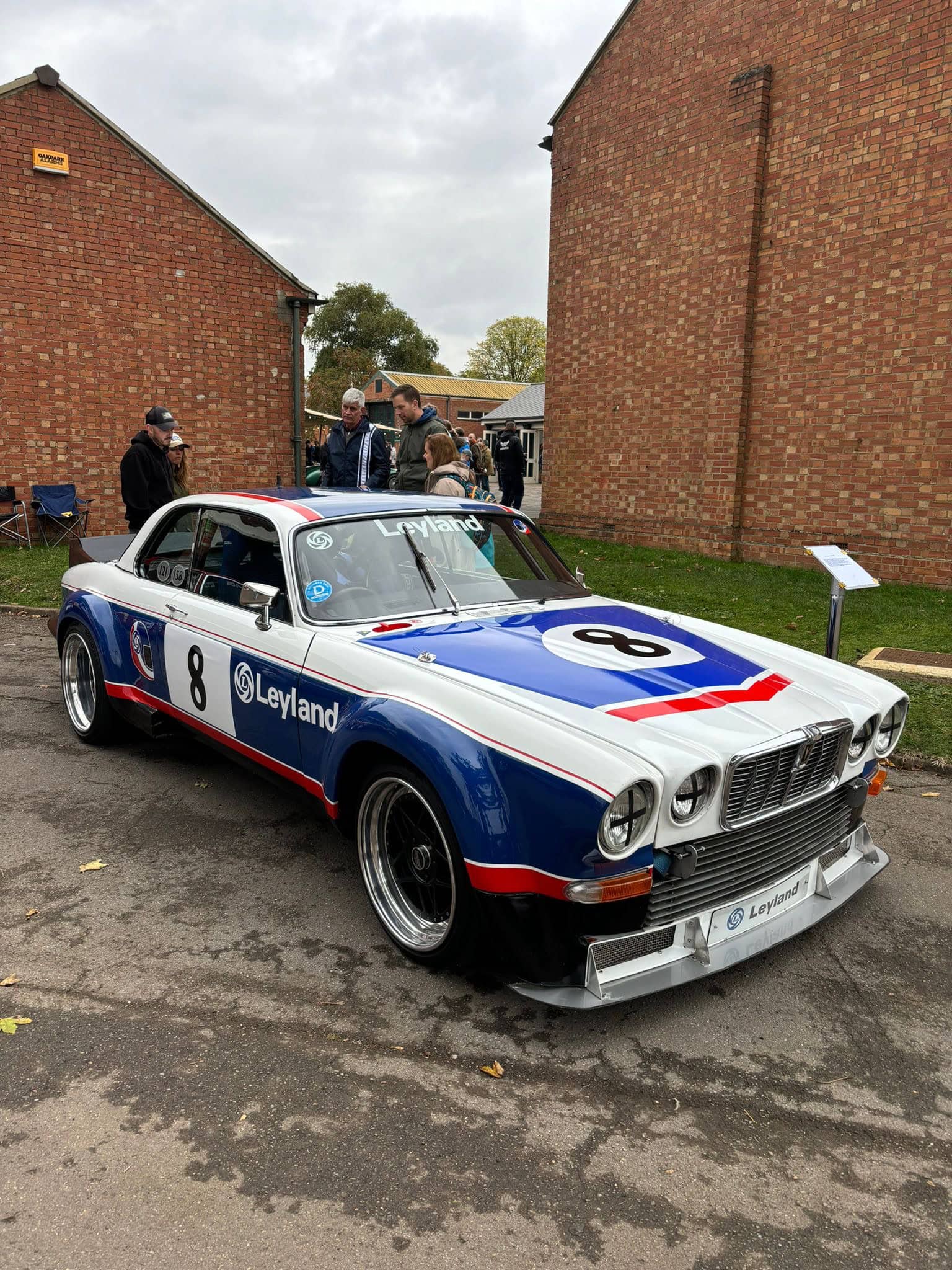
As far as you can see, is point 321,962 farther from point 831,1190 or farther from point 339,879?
point 831,1190

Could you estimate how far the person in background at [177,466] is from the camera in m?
7.07

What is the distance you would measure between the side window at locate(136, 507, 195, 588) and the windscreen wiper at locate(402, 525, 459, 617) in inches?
49.0

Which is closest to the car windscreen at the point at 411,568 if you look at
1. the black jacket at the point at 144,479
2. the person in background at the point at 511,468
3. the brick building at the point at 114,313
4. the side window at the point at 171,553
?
the side window at the point at 171,553

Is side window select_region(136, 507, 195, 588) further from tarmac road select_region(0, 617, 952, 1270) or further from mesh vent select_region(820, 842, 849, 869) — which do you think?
mesh vent select_region(820, 842, 849, 869)

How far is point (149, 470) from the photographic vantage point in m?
6.77

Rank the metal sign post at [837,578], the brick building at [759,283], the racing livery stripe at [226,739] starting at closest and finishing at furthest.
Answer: the racing livery stripe at [226,739]
the metal sign post at [837,578]
the brick building at [759,283]

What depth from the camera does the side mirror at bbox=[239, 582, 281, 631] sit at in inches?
143

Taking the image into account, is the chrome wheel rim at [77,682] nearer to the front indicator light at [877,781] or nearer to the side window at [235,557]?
the side window at [235,557]

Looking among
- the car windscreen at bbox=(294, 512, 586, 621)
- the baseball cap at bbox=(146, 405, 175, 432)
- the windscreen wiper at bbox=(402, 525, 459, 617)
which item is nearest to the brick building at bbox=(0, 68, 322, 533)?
the baseball cap at bbox=(146, 405, 175, 432)

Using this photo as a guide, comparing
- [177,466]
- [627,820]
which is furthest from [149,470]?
[627,820]

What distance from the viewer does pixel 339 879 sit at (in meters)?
3.71

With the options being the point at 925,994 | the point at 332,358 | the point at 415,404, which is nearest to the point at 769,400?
the point at 415,404

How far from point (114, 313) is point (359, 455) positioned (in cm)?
830

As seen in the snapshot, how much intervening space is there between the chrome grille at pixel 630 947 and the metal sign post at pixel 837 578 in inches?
101
